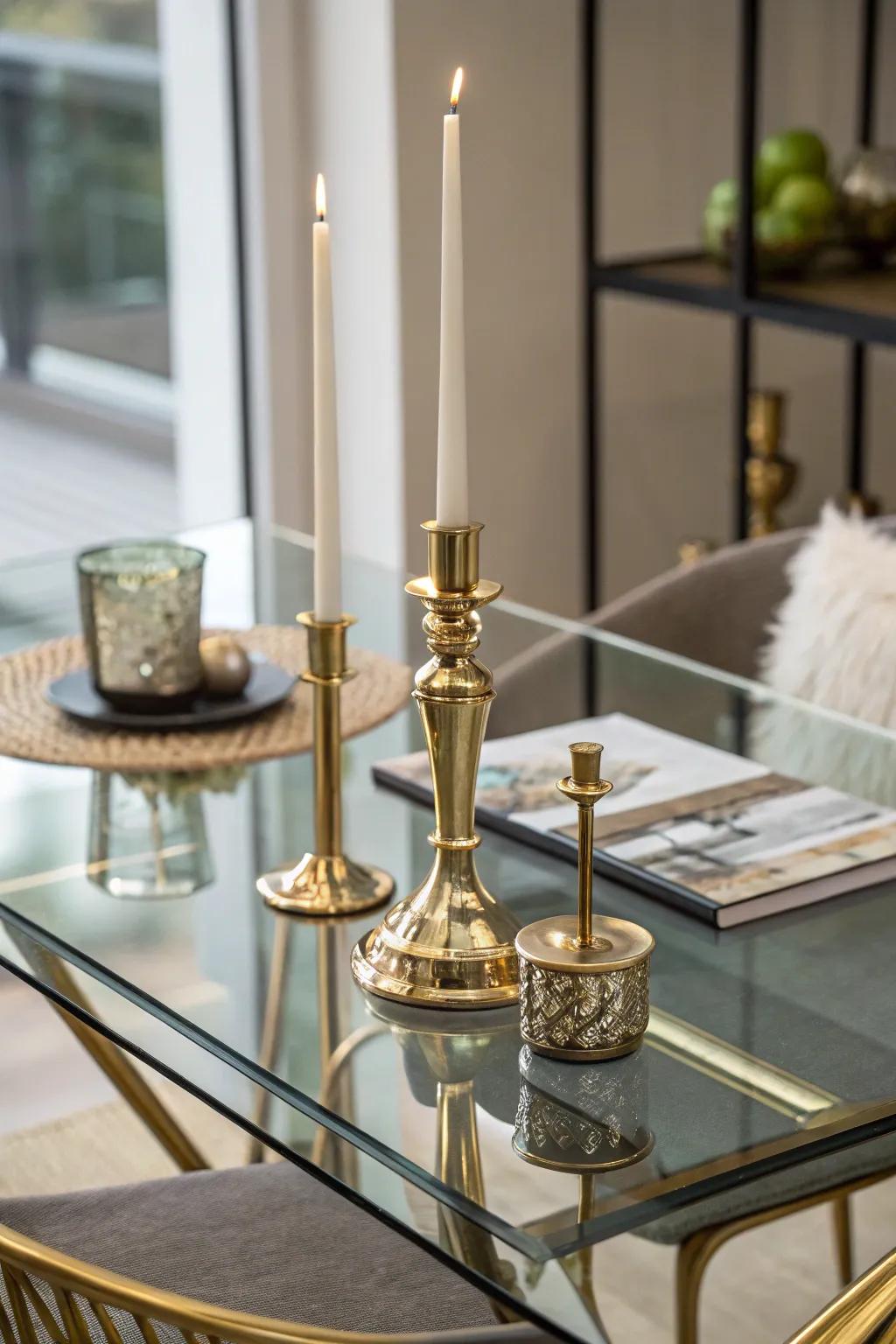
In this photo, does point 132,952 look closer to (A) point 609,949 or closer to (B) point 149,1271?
(B) point 149,1271

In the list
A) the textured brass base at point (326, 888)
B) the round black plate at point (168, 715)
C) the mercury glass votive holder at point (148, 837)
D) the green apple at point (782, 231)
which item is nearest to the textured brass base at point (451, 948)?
the textured brass base at point (326, 888)

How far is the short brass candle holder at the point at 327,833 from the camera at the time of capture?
1.08 meters

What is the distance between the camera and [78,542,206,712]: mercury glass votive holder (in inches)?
53.7

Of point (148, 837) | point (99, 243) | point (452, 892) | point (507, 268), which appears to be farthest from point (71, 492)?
point (452, 892)

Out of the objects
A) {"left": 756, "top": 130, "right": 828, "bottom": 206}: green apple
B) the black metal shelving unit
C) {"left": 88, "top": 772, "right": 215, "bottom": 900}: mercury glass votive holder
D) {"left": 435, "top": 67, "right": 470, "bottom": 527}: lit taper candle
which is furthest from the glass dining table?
{"left": 756, "top": 130, "right": 828, "bottom": 206}: green apple

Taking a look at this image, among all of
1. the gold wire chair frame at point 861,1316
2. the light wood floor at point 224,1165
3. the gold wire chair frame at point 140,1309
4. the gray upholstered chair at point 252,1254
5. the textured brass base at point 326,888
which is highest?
the textured brass base at point 326,888

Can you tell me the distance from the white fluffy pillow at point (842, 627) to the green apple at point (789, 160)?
2.63ft

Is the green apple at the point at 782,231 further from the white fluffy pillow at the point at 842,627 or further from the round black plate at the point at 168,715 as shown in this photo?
the round black plate at the point at 168,715

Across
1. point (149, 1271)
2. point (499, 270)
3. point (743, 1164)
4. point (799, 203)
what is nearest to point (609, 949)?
point (743, 1164)

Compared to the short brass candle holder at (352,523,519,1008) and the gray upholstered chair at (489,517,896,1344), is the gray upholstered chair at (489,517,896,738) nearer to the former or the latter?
the gray upholstered chair at (489,517,896,1344)

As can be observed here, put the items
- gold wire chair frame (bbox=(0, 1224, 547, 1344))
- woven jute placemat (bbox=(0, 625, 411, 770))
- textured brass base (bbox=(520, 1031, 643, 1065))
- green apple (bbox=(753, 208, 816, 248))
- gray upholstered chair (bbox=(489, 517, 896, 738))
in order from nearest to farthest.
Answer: gold wire chair frame (bbox=(0, 1224, 547, 1344)) → textured brass base (bbox=(520, 1031, 643, 1065)) → woven jute placemat (bbox=(0, 625, 411, 770)) → gray upholstered chair (bbox=(489, 517, 896, 738)) → green apple (bbox=(753, 208, 816, 248))

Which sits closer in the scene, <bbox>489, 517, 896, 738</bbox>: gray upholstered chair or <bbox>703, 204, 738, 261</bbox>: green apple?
<bbox>489, 517, 896, 738</bbox>: gray upholstered chair

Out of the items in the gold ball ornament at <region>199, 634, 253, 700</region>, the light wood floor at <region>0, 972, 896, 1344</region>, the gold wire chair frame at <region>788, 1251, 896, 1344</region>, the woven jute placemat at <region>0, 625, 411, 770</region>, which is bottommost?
the light wood floor at <region>0, 972, 896, 1344</region>

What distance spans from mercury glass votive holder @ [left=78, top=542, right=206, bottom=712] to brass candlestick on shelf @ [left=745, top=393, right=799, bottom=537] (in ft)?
4.34
